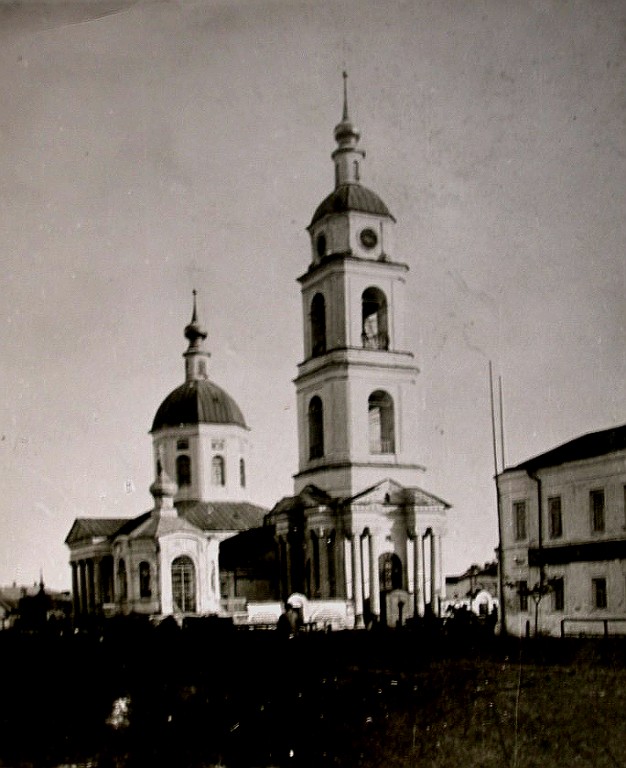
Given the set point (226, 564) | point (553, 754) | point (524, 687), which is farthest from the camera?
point (226, 564)

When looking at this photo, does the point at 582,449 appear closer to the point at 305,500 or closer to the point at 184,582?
the point at 305,500

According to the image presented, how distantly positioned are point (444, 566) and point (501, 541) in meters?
5.24

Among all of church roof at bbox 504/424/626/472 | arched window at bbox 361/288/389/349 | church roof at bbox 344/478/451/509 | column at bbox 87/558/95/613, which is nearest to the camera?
church roof at bbox 504/424/626/472

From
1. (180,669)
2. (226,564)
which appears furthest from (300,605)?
(180,669)

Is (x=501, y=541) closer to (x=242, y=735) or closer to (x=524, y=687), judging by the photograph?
(x=524, y=687)

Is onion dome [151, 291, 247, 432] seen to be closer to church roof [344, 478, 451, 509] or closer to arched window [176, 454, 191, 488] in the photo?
church roof [344, 478, 451, 509]

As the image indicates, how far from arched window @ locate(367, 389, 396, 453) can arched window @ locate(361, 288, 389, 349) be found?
0.60 metres

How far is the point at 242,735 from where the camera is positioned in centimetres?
504

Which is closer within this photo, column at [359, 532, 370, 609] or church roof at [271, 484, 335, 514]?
church roof at [271, 484, 335, 514]

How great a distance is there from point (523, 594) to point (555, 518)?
1.57 feet

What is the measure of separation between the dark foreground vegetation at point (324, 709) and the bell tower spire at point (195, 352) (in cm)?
164

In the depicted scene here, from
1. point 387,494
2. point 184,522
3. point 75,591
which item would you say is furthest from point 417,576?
point 75,591

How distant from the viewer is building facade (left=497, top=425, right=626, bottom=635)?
5.45 meters

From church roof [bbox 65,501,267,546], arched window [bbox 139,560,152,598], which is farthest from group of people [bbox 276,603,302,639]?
arched window [bbox 139,560,152,598]
